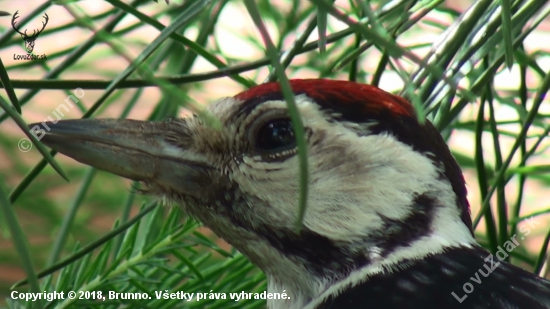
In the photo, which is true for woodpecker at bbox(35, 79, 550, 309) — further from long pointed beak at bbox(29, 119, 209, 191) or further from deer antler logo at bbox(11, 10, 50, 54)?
deer antler logo at bbox(11, 10, 50, 54)

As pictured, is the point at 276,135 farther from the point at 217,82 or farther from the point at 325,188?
the point at 217,82

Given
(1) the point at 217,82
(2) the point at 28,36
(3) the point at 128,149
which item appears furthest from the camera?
(1) the point at 217,82

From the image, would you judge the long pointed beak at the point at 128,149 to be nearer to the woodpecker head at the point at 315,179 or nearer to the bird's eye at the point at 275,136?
the woodpecker head at the point at 315,179

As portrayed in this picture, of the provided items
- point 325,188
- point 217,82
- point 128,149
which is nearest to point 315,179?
point 325,188

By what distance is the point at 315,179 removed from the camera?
1.53 metres

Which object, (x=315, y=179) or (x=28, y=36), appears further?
(x=315, y=179)

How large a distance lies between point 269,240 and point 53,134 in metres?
0.45

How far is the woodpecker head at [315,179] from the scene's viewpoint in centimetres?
150

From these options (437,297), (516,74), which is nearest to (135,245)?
(437,297)

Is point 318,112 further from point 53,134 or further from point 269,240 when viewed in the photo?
point 53,134

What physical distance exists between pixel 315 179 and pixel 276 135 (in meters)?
0.11

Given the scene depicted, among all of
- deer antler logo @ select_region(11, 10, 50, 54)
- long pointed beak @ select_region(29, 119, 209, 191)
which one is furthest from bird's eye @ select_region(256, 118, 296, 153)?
deer antler logo @ select_region(11, 10, 50, 54)

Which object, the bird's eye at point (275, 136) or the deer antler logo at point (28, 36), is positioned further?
the bird's eye at point (275, 136)

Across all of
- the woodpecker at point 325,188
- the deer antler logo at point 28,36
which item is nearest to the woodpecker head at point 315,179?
the woodpecker at point 325,188
